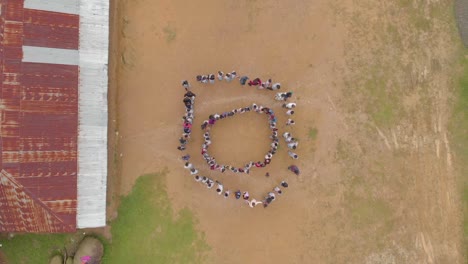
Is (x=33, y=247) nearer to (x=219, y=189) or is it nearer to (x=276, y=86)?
(x=219, y=189)

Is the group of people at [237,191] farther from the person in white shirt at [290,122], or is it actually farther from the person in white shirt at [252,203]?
the person in white shirt at [290,122]

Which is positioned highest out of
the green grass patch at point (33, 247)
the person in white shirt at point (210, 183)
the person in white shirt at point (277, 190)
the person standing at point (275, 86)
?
the person standing at point (275, 86)

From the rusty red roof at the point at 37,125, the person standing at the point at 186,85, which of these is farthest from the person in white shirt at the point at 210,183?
the rusty red roof at the point at 37,125

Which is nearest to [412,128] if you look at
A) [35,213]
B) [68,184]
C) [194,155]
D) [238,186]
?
[238,186]

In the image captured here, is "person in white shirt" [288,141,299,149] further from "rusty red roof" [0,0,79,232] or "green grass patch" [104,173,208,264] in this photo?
"rusty red roof" [0,0,79,232]

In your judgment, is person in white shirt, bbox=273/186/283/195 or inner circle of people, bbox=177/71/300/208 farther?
person in white shirt, bbox=273/186/283/195

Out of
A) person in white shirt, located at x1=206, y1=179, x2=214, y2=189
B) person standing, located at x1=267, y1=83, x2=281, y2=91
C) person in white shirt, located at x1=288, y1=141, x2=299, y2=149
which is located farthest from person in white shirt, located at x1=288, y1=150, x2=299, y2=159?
person in white shirt, located at x1=206, y1=179, x2=214, y2=189
